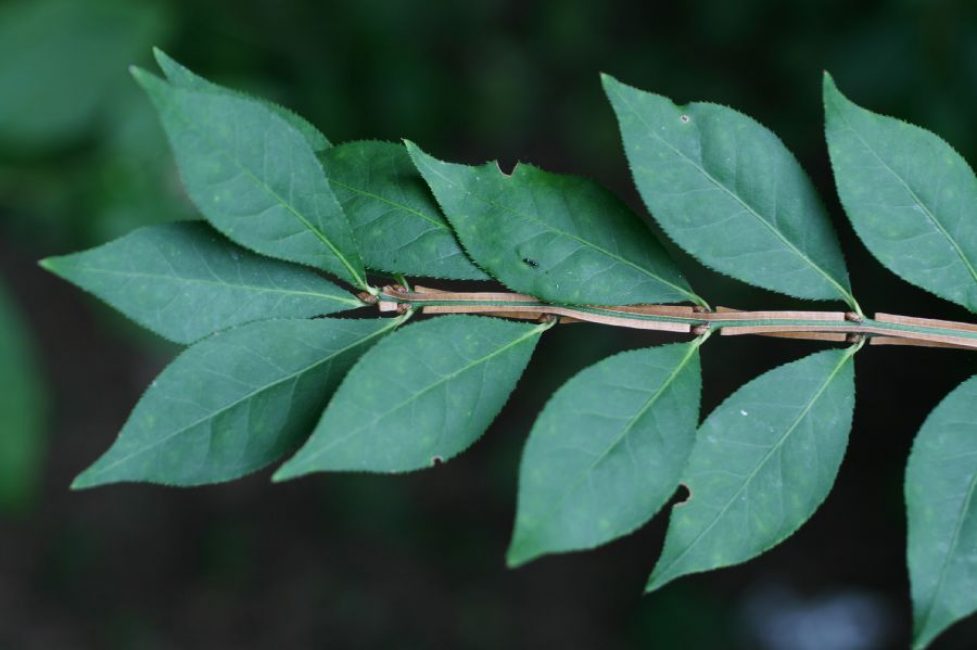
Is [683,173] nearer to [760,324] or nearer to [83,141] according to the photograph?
[760,324]

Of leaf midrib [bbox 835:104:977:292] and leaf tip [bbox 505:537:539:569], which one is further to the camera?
leaf midrib [bbox 835:104:977:292]

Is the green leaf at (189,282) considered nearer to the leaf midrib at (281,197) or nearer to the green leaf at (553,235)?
the leaf midrib at (281,197)

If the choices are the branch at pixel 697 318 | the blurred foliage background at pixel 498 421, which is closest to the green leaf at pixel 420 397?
the branch at pixel 697 318

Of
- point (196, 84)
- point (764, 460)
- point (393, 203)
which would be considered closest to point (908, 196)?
point (764, 460)

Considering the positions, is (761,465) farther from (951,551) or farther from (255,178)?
(255,178)

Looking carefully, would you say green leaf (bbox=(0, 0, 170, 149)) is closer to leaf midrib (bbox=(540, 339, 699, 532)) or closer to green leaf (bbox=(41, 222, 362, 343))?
green leaf (bbox=(41, 222, 362, 343))

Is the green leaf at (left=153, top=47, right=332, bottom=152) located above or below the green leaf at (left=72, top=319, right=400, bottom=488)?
above

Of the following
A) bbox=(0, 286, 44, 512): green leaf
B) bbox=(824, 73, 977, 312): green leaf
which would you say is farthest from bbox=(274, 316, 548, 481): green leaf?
bbox=(0, 286, 44, 512): green leaf
